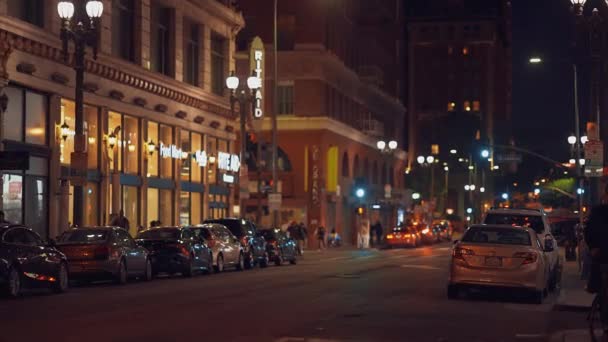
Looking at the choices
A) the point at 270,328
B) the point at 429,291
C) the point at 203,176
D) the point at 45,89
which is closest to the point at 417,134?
the point at 203,176

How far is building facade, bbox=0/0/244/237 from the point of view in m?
37.5

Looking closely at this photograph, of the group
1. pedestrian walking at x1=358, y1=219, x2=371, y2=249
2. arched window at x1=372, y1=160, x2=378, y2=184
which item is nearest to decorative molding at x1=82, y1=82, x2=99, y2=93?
pedestrian walking at x1=358, y1=219, x2=371, y2=249

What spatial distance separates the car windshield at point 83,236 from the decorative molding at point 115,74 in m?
8.70

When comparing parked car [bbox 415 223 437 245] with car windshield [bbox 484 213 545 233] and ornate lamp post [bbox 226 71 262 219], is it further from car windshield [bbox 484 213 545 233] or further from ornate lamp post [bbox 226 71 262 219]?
car windshield [bbox 484 213 545 233]

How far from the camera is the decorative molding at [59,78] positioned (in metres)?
39.6

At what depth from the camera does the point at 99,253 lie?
91.6ft

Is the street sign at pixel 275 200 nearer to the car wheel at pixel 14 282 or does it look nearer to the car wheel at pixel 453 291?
the car wheel at pixel 453 291

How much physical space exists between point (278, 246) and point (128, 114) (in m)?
8.76

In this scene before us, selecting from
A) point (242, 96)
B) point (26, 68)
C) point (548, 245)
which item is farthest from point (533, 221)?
Answer: point (242, 96)

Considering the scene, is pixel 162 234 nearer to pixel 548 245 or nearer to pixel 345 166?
pixel 548 245

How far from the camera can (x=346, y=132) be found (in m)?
77.1

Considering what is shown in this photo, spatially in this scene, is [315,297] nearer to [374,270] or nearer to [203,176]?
[374,270]

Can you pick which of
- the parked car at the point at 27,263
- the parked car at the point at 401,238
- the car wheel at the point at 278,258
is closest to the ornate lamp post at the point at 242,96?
the car wheel at the point at 278,258

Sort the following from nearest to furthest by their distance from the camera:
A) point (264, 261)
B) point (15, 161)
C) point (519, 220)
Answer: point (519, 220)
point (15, 161)
point (264, 261)
